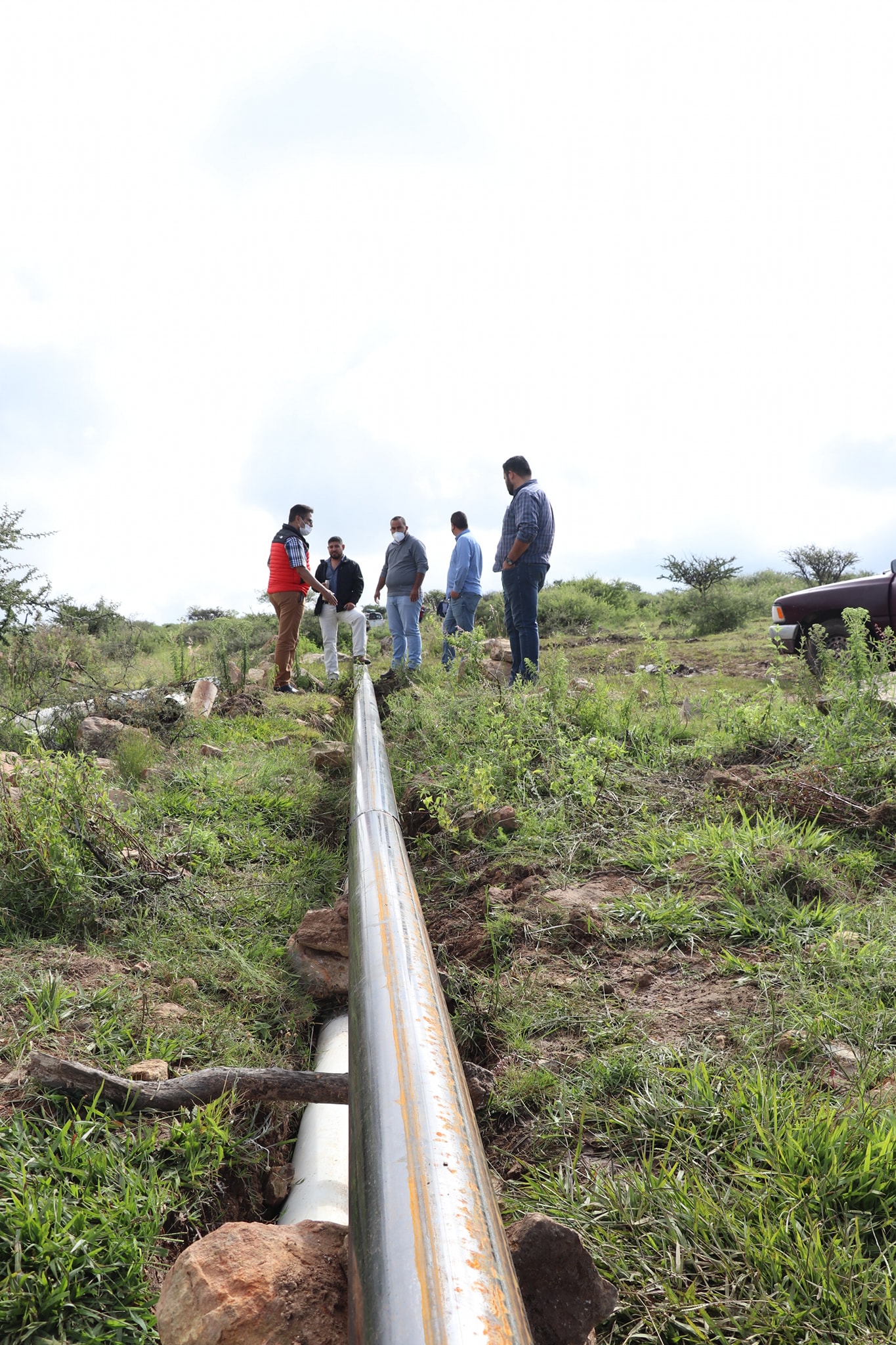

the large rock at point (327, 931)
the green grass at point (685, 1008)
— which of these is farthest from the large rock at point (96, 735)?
the large rock at point (327, 931)

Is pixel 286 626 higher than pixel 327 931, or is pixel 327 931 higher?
pixel 286 626

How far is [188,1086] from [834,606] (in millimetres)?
6579

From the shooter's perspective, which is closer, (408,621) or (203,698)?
(203,698)

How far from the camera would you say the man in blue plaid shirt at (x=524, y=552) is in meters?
6.26

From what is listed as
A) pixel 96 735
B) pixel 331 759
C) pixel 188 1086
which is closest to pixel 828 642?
pixel 331 759

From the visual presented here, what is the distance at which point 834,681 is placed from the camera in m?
4.31

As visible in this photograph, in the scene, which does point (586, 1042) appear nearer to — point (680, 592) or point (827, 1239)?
point (827, 1239)

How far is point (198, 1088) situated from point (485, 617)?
49.3ft

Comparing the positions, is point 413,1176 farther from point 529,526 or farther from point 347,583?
point 347,583

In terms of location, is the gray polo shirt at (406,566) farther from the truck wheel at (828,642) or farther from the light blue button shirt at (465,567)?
the truck wheel at (828,642)

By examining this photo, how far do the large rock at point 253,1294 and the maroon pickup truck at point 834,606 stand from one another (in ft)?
19.5

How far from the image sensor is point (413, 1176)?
1124 mm

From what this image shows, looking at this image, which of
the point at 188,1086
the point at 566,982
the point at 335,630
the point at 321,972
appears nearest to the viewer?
the point at 188,1086

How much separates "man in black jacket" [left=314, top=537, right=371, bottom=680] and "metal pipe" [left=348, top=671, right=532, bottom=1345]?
298 inches
